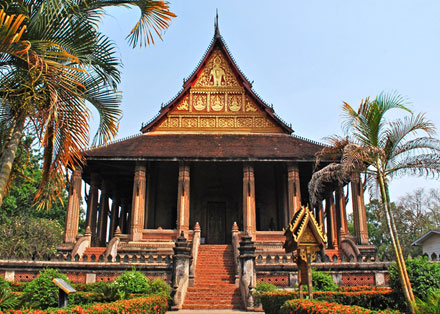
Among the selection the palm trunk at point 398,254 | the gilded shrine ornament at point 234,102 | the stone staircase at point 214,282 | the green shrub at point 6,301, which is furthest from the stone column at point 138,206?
the palm trunk at point 398,254

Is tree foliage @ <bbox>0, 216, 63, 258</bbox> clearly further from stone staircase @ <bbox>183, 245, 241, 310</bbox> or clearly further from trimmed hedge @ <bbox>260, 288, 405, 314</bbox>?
trimmed hedge @ <bbox>260, 288, 405, 314</bbox>

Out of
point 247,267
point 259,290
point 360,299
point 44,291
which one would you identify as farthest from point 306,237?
point 44,291

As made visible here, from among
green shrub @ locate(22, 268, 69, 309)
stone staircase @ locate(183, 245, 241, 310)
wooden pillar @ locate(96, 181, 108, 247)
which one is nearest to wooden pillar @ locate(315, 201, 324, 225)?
stone staircase @ locate(183, 245, 241, 310)

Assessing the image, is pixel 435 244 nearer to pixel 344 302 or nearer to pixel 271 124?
pixel 271 124

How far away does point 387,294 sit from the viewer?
9328 mm

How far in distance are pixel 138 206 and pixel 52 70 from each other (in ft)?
45.5

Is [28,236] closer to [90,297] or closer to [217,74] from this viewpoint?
[217,74]

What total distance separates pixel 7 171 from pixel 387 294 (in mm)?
7935

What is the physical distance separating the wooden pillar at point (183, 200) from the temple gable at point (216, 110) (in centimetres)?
362

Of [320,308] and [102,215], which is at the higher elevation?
[102,215]

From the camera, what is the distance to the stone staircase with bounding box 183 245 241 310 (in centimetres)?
1199

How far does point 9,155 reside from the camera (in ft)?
19.1

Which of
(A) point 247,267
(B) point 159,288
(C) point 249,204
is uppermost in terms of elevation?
(C) point 249,204

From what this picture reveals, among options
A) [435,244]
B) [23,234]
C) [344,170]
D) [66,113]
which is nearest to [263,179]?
[435,244]
